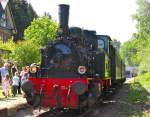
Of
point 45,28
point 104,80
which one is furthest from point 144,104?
point 45,28

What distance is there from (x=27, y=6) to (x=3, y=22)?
21.6m

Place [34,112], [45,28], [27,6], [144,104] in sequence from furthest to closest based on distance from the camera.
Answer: [27,6], [45,28], [144,104], [34,112]

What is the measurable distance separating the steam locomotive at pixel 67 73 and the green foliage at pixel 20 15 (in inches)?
2252

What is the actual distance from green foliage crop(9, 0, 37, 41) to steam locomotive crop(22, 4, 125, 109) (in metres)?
57.2

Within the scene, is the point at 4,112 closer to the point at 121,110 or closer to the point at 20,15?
the point at 121,110

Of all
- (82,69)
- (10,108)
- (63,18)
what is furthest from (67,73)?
(10,108)

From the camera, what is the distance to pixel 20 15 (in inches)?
3164

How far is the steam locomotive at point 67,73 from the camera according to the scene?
1755 centimetres

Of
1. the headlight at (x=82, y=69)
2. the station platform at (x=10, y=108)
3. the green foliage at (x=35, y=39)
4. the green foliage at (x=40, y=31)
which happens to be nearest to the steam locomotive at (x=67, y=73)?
the headlight at (x=82, y=69)

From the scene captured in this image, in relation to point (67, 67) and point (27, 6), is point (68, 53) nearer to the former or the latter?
point (67, 67)

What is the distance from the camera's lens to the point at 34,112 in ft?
64.1

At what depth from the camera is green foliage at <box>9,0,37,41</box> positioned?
7888 cm

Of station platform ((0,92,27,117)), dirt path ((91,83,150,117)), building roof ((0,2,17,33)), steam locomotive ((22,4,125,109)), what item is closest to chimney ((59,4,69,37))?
steam locomotive ((22,4,125,109))

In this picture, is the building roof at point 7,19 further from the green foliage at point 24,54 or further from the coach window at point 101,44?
the coach window at point 101,44
